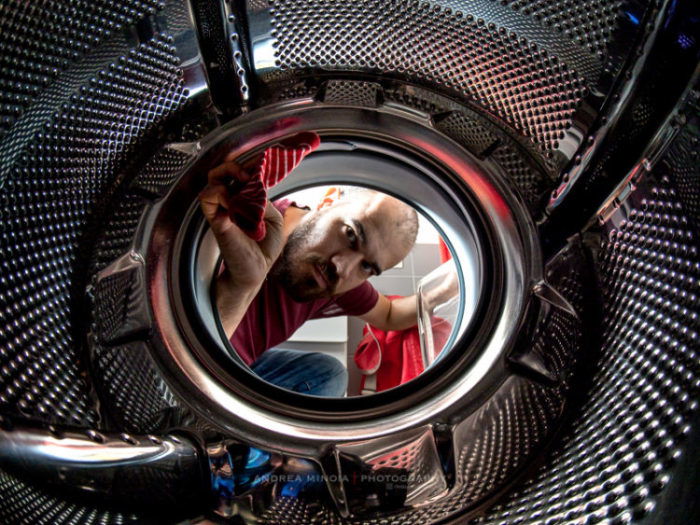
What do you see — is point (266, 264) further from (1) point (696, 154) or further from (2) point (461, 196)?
(1) point (696, 154)

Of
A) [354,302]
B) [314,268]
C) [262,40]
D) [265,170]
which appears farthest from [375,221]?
[262,40]

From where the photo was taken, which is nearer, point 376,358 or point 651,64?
point 651,64

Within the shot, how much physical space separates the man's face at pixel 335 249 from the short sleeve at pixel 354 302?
190mm

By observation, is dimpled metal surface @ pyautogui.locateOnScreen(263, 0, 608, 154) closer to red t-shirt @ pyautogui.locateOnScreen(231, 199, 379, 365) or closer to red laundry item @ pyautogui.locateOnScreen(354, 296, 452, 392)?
red t-shirt @ pyautogui.locateOnScreen(231, 199, 379, 365)

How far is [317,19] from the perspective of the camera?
47 cm

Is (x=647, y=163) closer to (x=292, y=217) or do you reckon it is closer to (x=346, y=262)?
(x=346, y=262)

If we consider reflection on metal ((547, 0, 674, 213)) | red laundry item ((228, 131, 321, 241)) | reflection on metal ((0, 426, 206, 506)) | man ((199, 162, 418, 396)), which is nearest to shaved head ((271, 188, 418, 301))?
man ((199, 162, 418, 396))

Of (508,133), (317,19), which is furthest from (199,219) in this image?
(508,133)

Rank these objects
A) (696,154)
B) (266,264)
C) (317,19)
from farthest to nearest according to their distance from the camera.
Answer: (266,264) < (317,19) < (696,154)

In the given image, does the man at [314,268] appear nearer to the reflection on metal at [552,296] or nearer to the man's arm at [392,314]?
the man's arm at [392,314]

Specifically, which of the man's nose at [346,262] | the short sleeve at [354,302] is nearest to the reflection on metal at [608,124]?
the man's nose at [346,262]

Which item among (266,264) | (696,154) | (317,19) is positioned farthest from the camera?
(266,264)

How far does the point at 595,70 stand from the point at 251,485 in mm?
496

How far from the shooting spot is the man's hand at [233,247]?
1.62ft
